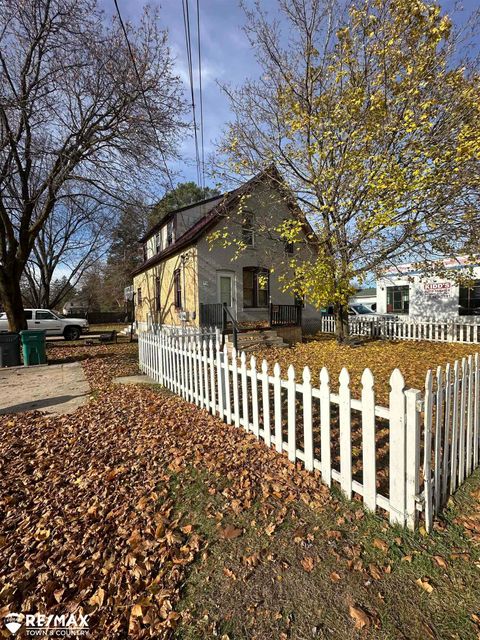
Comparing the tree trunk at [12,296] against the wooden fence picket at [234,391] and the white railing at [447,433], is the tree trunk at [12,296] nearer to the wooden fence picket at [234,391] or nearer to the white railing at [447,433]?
the wooden fence picket at [234,391]

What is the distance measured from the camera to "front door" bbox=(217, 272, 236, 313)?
1459 centimetres

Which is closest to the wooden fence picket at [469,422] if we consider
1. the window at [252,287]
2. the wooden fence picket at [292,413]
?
the wooden fence picket at [292,413]

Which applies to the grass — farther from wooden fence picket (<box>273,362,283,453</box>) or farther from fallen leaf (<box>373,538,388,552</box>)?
wooden fence picket (<box>273,362,283,453</box>)

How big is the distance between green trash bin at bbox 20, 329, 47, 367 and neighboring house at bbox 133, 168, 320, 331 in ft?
20.1

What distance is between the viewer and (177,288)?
52.4 ft

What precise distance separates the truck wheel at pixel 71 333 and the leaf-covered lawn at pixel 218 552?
16931 millimetres

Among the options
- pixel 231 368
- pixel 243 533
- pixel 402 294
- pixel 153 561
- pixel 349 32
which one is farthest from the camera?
pixel 402 294

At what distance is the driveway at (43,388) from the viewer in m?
5.62

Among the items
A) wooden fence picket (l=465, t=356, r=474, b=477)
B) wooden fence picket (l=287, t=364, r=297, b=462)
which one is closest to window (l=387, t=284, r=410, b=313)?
wooden fence picket (l=465, t=356, r=474, b=477)

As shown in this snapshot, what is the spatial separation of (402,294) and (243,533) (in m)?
20.2

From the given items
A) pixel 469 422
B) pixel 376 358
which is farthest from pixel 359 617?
pixel 376 358

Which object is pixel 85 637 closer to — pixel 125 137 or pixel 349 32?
pixel 349 32

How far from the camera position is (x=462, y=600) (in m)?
1.83

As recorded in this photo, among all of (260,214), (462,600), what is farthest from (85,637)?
(260,214)
